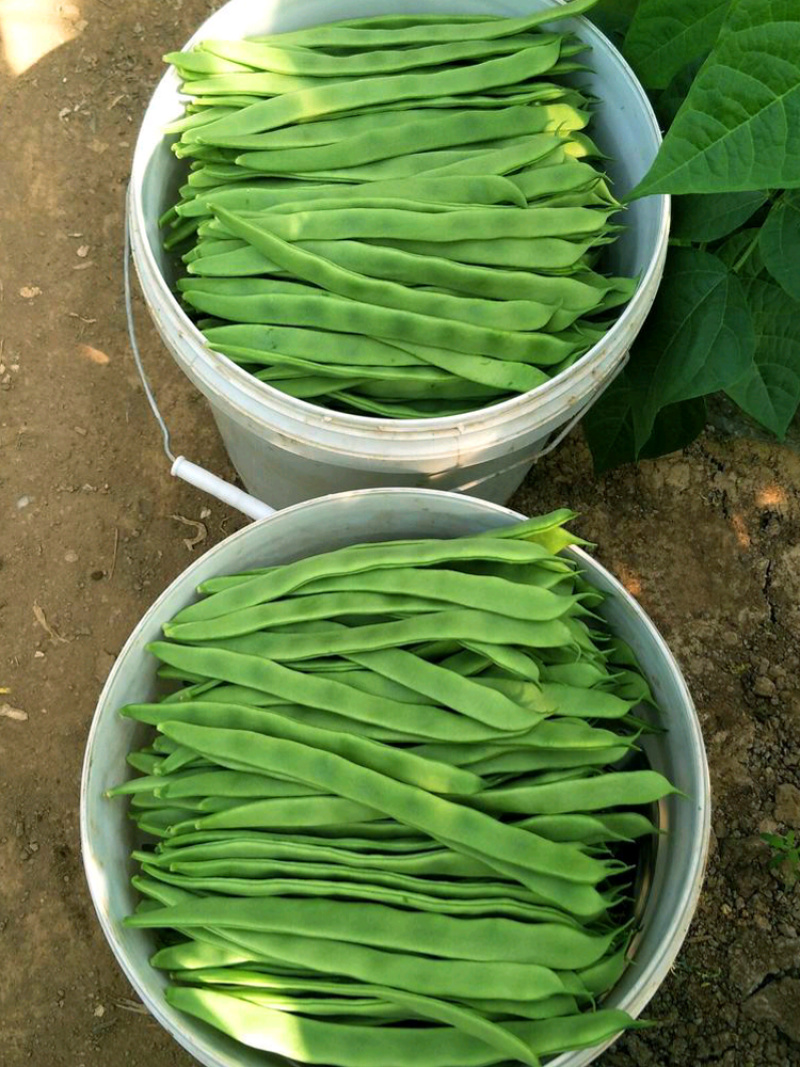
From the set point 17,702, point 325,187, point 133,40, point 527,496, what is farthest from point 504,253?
point 133,40

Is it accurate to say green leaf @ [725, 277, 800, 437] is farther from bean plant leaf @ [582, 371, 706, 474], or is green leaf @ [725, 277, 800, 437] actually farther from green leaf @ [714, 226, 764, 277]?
bean plant leaf @ [582, 371, 706, 474]

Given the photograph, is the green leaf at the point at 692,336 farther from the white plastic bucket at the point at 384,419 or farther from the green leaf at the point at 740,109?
the green leaf at the point at 740,109

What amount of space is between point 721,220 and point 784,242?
123 millimetres

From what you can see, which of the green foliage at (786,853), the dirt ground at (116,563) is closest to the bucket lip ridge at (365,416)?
the dirt ground at (116,563)

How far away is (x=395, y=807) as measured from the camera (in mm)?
1261

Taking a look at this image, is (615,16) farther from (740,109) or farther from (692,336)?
(740,109)

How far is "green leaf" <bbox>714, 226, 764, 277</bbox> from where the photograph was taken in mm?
1761

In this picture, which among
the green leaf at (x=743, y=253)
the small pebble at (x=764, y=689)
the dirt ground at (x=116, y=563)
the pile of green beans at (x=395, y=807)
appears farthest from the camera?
the small pebble at (x=764, y=689)

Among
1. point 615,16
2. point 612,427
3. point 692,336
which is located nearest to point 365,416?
point 692,336

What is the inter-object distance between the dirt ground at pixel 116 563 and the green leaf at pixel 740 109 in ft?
3.77

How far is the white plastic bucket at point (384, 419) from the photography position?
1.47 meters

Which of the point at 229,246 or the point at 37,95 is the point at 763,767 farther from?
the point at 37,95

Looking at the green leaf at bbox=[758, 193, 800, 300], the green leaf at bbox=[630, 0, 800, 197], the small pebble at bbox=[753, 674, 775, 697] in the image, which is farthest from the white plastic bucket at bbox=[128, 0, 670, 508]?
the small pebble at bbox=[753, 674, 775, 697]

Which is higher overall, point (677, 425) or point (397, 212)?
point (397, 212)
